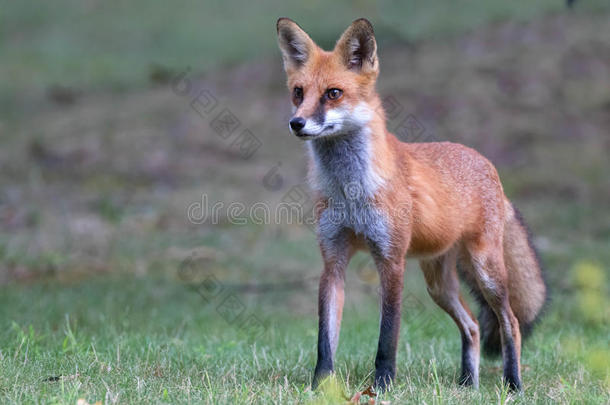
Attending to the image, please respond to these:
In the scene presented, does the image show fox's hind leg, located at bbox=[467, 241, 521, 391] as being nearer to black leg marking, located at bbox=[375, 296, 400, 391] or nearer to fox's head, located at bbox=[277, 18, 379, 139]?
black leg marking, located at bbox=[375, 296, 400, 391]

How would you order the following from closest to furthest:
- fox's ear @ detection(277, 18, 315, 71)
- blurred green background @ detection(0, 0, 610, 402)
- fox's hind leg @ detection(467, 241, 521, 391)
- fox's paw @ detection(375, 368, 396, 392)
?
fox's paw @ detection(375, 368, 396, 392) < fox's ear @ detection(277, 18, 315, 71) < fox's hind leg @ detection(467, 241, 521, 391) < blurred green background @ detection(0, 0, 610, 402)

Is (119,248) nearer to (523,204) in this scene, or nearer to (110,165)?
(110,165)

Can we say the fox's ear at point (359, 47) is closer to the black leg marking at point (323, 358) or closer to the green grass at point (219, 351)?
the black leg marking at point (323, 358)

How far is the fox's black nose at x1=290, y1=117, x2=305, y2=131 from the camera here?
4.06 m

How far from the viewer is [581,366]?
16.0 feet

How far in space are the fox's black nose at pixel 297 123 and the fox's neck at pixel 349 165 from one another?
48 cm

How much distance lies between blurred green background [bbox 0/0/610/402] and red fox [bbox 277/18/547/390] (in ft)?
4.75

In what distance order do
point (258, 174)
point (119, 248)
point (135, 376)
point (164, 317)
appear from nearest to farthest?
1. point (135, 376)
2. point (164, 317)
3. point (119, 248)
4. point (258, 174)

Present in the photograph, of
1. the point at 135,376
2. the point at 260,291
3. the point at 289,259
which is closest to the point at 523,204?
the point at 289,259

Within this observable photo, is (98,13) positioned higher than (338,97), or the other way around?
(98,13)

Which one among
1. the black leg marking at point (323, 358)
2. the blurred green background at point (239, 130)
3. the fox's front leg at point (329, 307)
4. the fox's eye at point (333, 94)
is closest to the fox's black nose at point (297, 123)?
the fox's eye at point (333, 94)

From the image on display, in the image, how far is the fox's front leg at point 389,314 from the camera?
4348mm

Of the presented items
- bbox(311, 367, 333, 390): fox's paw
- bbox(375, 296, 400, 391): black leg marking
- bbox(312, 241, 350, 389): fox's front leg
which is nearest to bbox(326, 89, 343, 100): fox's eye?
bbox(312, 241, 350, 389): fox's front leg

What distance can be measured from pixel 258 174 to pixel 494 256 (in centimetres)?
862
